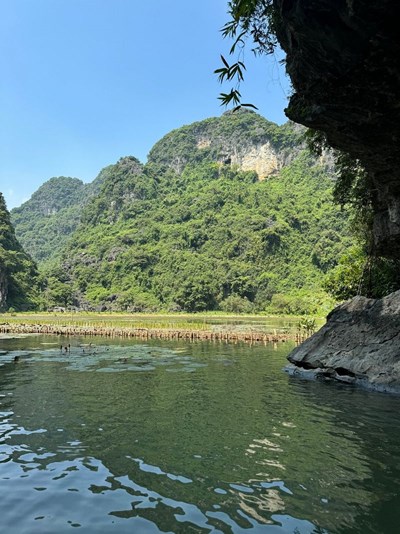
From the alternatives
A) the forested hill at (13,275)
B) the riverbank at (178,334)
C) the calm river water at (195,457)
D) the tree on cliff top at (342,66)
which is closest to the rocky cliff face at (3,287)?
the forested hill at (13,275)

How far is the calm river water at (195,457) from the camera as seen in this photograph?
692cm

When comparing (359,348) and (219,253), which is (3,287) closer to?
(219,253)

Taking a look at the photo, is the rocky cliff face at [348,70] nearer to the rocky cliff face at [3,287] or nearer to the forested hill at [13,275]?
the forested hill at [13,275]

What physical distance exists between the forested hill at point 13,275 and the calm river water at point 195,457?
10034 cm

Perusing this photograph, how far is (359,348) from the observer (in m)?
20.4

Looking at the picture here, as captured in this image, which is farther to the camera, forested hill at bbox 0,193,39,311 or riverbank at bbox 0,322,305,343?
forested hill at bbox 0,193,39,311

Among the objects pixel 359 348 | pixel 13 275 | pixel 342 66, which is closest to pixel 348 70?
pixel 342 66

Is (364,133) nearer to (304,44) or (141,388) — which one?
(304,44)

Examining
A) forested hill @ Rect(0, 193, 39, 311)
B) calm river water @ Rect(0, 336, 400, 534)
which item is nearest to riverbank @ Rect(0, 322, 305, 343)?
calm river water @ Rect(0, 336, 400, 534)

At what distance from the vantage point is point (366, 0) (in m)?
6.39

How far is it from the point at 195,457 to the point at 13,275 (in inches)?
4763

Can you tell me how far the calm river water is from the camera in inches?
272

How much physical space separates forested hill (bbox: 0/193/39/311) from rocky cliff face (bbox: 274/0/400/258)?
112 m

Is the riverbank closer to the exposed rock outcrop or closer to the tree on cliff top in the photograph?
the exposed rock outcrop
